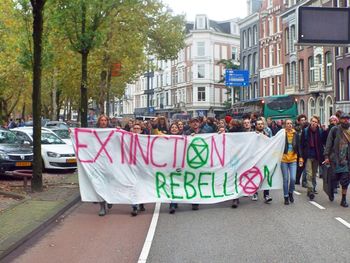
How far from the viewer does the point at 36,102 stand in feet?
43.7

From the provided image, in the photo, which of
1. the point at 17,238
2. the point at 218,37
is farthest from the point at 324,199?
the point at 218,37

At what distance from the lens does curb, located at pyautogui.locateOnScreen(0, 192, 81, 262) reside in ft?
24.4

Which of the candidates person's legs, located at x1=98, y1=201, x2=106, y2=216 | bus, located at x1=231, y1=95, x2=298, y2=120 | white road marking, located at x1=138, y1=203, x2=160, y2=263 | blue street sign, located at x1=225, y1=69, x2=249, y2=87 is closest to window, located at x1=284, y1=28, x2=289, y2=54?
blue street sign, located at x1=225, y1=69, x2=249, y2=87

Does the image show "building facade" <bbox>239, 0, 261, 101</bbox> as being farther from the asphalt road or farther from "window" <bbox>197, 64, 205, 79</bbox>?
the asphalt road

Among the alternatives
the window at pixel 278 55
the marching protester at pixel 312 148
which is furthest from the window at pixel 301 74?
the marching protester at pixel 312 148

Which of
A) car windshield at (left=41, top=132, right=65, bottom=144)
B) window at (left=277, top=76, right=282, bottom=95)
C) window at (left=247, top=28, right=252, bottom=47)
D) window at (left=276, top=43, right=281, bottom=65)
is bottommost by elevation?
car windshield at (left=41, top=132, right=65, bottom=144)

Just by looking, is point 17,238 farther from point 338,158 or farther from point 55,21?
point 55,21

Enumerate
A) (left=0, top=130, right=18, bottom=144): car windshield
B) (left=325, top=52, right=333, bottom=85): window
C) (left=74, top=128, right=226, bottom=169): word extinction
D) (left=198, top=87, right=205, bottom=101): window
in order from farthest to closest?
(left=198, top=87, right=205, bottom=101): window, (left=325, top=52, right=333, bottom=85): window, (left=0, top=130, right=18, bottom=144): car windshield, (left=74, top=128, right=226, bottom=169): word extinction

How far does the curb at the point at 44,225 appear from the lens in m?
7.44

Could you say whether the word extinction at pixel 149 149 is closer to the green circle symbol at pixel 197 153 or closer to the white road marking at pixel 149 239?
the green circle symbol at pixel 197 153

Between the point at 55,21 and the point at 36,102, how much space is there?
460 centimetres

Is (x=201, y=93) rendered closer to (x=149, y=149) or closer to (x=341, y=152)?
(x=341, y=152)

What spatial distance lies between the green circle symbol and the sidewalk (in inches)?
104

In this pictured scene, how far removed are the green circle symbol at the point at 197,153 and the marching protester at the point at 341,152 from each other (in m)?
2.43
